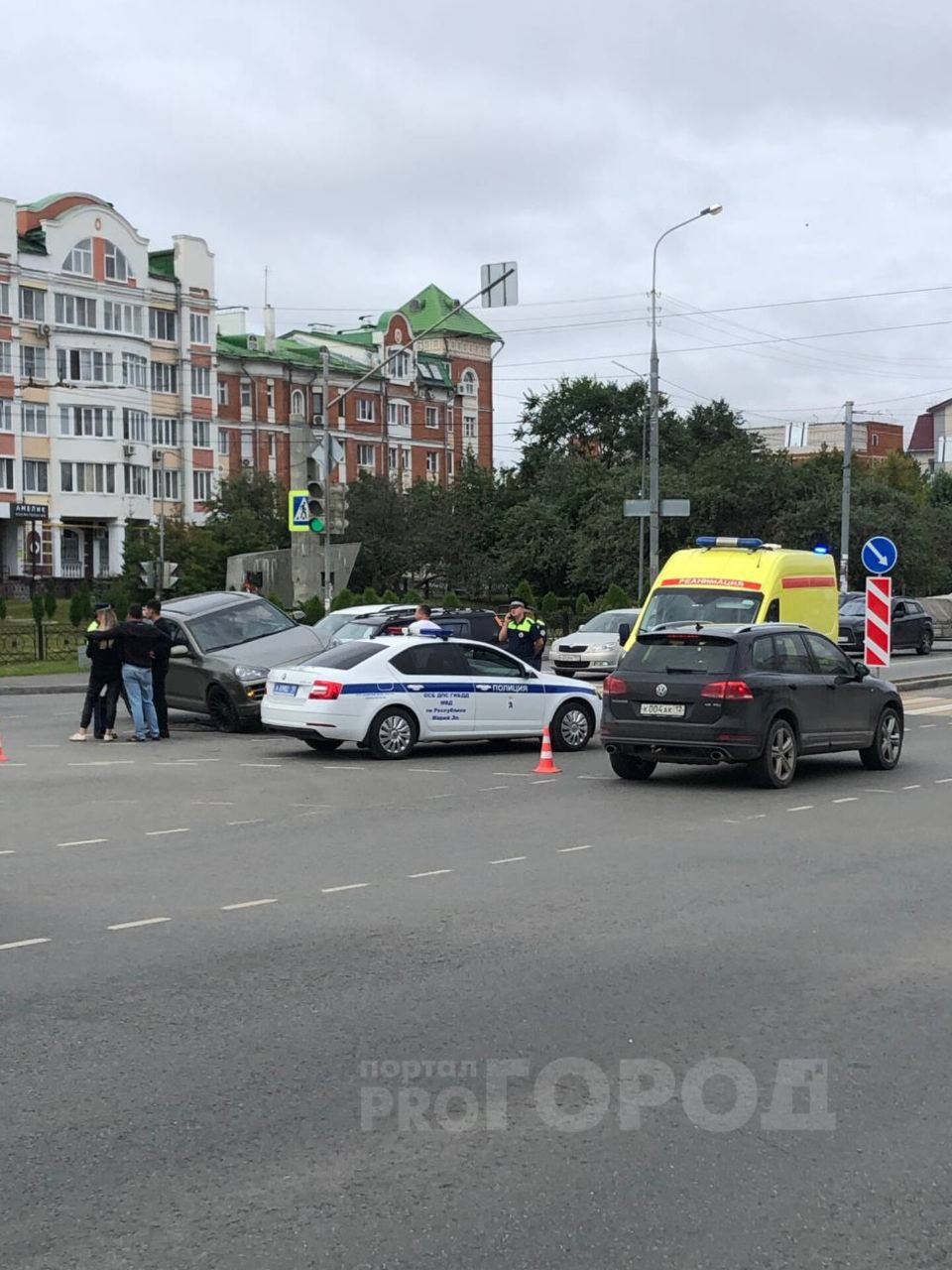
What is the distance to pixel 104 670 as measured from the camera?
64.7 feet

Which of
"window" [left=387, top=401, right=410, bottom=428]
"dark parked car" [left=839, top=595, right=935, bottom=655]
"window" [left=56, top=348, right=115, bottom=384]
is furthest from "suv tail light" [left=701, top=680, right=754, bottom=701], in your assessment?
"window" [left=387, top=401, right=410, bottom=428]

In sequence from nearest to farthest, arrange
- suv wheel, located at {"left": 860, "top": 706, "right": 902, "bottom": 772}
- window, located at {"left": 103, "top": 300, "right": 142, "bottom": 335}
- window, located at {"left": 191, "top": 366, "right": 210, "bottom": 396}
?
suv wheel, located at {"left": 860, "top": 706, "right": 902, "bottom": 772}
window, located at {"left": 103, "top": 300, "right": 142, "bottom": 335}
window, located at {"left": 191, "top": 366, "right": 210, "bottom": 396}

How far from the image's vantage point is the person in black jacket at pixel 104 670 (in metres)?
19.5

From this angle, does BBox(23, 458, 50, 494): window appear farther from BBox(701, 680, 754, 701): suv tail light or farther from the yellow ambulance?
BBox(701, 680, 754, 701): suv tail light

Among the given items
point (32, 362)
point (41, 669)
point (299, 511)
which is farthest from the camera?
point (32, 362)

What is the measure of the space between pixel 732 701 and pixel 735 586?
10107mm

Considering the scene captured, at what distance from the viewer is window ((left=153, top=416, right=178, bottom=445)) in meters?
83.8

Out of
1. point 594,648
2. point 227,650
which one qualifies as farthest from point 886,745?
point 594,648

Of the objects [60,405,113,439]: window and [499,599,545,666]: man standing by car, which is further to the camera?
[60,405,113,439]: window

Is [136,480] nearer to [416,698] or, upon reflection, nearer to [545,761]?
[416,698]

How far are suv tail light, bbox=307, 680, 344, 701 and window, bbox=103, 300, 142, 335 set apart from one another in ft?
215

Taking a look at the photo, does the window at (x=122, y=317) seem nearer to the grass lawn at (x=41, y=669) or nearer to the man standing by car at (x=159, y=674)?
the grass lawn at (x=41, y=669)

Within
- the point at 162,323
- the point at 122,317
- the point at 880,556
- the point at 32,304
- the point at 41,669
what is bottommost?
the point at 41,669

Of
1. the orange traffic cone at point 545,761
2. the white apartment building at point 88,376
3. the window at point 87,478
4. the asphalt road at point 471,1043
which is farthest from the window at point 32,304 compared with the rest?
the asphalt road at point 471,1043
